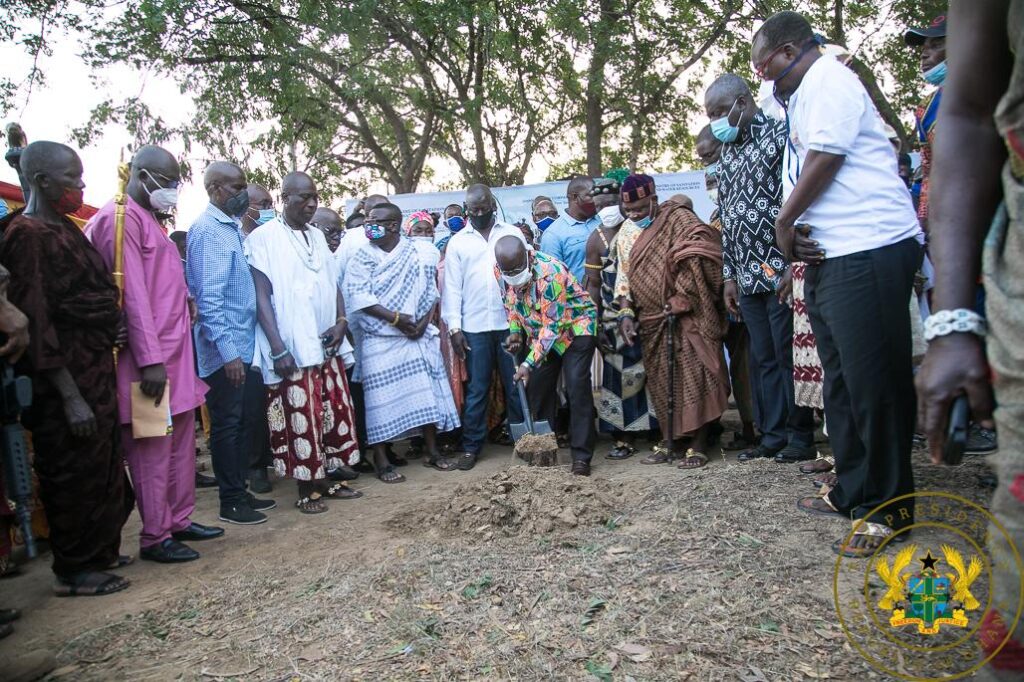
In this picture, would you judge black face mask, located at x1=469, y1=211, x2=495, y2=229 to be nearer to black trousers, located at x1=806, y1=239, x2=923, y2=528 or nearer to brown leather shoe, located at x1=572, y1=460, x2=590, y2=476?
brown leather shoe, located at x1=572, y1=460, x2=590, y2=476

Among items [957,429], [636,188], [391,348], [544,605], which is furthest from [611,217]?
[957,429]

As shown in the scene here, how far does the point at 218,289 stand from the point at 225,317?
18cm

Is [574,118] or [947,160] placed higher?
[574,118]

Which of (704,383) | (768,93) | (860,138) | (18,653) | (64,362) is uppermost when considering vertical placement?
(768,93)

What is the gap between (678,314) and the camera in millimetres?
5266

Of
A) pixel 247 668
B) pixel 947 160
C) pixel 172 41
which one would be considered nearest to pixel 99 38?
pixel 172 41

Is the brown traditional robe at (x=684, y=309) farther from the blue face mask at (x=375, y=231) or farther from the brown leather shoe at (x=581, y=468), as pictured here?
the blue face mask at (x=375, y=231)

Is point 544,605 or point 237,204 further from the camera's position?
point 237,204

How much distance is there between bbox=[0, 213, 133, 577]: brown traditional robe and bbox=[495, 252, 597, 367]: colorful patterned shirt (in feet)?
8.65

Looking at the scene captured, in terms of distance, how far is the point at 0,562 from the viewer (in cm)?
372

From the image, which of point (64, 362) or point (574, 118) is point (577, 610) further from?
point (574, 118)

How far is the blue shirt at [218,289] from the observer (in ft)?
15.0

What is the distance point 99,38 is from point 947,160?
42.6 feet

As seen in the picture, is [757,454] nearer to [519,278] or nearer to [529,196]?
[519,278]
